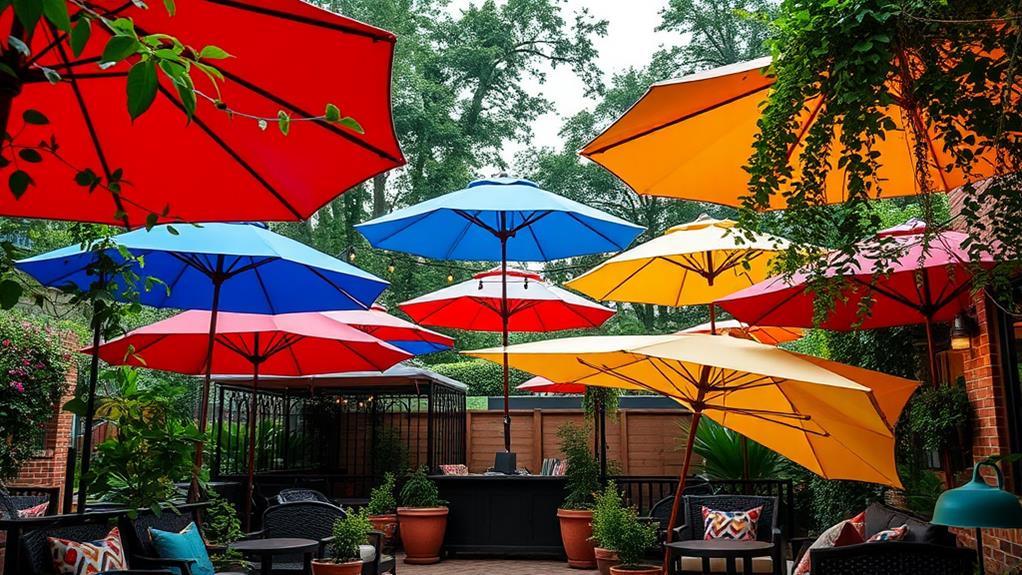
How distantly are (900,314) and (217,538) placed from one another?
16.0 feet

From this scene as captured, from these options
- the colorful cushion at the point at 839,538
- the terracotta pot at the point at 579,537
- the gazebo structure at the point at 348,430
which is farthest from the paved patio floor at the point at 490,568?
the colorful cushion at the point at 839,538

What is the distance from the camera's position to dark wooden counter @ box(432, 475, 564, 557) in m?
8.49

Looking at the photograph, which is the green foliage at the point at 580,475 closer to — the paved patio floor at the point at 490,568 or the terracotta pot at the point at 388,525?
the paved patio floor at the point at 490,568

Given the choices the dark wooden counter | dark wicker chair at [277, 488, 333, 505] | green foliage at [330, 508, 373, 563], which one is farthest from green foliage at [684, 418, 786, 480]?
green foliage at [330, 508, 373, 563]

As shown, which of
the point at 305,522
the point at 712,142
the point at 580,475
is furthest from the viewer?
the point at 580,475

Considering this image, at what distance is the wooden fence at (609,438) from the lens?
1150 cm

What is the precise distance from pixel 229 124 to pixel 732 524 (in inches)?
196

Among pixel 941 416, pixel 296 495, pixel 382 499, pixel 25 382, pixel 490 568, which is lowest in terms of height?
pixel 490 568

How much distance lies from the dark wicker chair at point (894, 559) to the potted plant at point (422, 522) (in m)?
5.20

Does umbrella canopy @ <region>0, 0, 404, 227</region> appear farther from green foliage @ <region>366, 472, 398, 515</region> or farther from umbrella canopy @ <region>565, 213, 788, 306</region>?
green foliage @ <region>366, 472, 398, 515</region>

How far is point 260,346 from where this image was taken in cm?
775

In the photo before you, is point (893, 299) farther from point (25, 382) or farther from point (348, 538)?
point (25, 382)

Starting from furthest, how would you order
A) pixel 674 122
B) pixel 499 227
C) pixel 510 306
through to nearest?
pixel 510 306, pixel 499 227, pixel 674 122

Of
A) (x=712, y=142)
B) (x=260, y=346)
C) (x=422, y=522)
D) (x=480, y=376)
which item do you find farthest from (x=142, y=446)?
(x=480, y=376)
